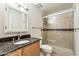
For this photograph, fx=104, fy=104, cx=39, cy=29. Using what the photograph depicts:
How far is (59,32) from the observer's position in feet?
9.84

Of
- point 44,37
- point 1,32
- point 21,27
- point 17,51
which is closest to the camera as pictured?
point 17,51

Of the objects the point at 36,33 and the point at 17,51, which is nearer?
the point at 17,51

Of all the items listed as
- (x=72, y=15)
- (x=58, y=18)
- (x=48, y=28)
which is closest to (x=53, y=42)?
(x=48, y=28)

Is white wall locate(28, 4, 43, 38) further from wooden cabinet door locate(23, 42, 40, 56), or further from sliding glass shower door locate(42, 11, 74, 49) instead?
wooden cabinet door locate(23, 42, 40, 56)

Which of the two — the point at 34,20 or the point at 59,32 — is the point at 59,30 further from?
the point at 34,20

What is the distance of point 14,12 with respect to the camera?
1878 millimetres

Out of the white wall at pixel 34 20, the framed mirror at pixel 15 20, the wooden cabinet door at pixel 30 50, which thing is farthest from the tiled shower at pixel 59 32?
the wooden cabinet door at pixel 30 50

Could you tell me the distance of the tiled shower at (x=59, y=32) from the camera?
2.85 metres

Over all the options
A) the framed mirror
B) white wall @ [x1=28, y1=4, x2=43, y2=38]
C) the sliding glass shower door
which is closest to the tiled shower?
the sliding glass shower door

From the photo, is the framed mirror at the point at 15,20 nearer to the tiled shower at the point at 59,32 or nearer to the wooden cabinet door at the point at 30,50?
the wooden cabinet door at the point at 30,50

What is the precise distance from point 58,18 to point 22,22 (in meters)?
1.23

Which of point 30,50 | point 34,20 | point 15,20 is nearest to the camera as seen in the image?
point 30,50

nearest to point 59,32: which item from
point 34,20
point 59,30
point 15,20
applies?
point 59,30

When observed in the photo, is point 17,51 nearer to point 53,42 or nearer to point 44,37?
point 44,37
